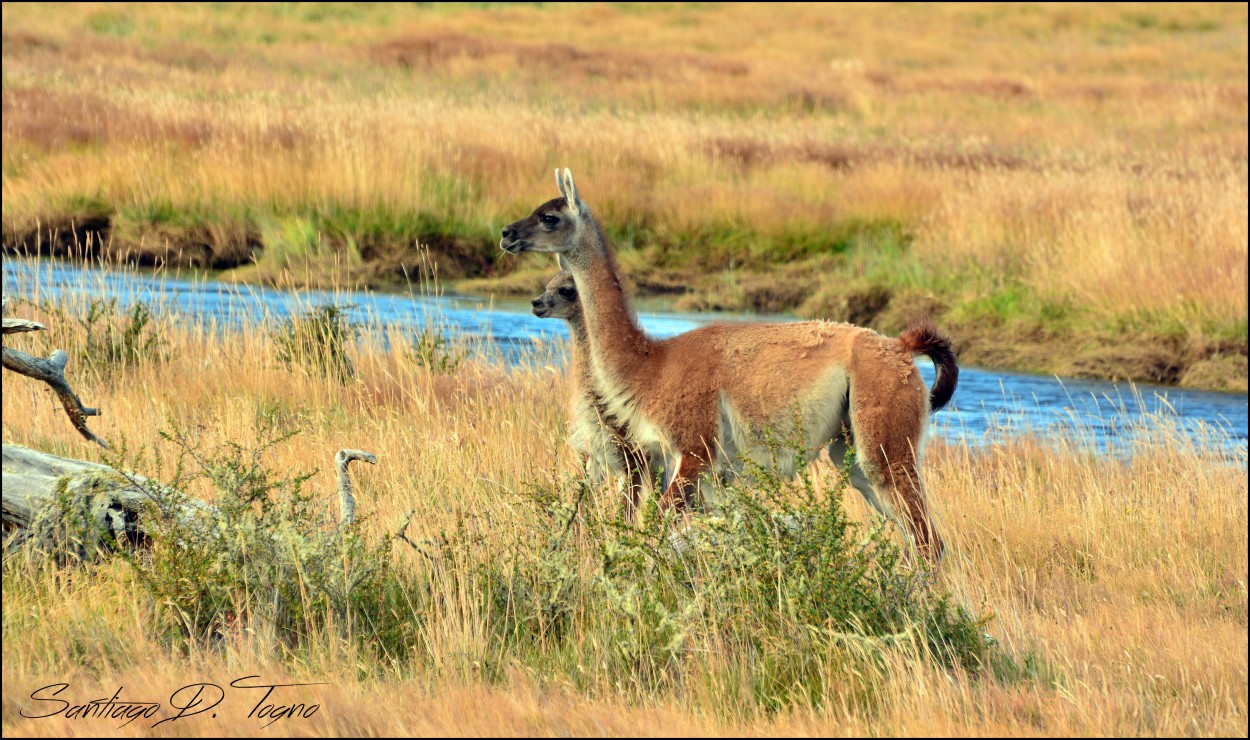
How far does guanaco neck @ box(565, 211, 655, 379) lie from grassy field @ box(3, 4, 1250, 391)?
5.54 metres

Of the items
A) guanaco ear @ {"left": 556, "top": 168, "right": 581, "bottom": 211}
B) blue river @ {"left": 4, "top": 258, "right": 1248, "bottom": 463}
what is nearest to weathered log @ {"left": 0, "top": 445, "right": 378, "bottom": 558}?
guanaco ear @ {"left": 556, "top": 168, "right": 581, "bottom": 211}

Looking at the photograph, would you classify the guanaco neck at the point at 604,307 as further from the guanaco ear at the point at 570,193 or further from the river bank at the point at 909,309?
the river bank at the point at 909,309

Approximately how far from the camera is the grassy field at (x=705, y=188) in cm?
1498

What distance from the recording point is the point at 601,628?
4633 millimetres

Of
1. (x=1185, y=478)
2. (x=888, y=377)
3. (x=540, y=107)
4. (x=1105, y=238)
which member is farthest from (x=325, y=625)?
(x=540, y=107)

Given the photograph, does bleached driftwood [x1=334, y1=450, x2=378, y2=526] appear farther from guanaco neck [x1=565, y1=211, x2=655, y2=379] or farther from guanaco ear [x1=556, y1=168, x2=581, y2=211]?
guanaco ear [x1=556, y1=168, x2=581, y2=211]

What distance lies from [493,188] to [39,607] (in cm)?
1441

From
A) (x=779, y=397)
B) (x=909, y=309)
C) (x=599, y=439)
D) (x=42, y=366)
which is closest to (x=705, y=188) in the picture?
(x=909, y=309)

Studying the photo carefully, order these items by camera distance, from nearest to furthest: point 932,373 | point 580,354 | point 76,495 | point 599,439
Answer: point 76,495 → point 599,439 → point 580,354 → point 932,373
